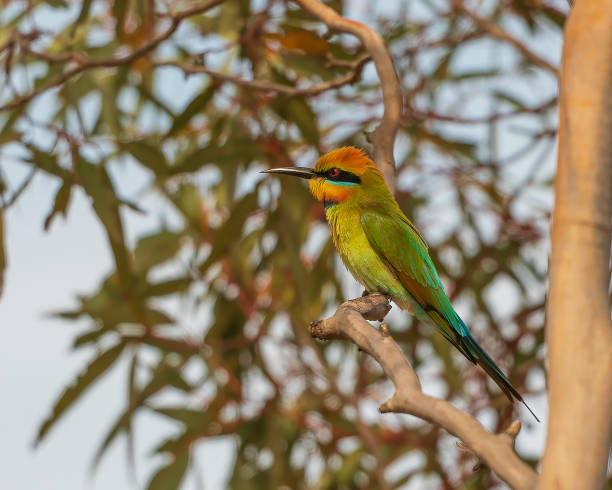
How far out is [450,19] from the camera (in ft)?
11.1

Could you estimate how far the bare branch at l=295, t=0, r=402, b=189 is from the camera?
145 cm

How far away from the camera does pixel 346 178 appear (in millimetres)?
1934

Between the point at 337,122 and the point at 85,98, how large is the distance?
944mm

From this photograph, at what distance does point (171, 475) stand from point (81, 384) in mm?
493

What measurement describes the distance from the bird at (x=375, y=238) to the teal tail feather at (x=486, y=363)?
4.5 inches

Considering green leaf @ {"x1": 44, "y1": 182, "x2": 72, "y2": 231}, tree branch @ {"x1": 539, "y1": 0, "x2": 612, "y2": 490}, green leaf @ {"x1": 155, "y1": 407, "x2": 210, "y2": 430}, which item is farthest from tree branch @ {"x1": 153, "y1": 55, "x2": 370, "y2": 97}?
green leaf @ {"x1": 155, "y1": 407, "x2": 210, "y2": 430}

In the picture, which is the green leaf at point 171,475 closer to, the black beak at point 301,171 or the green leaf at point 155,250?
the green leaf at point 155,250

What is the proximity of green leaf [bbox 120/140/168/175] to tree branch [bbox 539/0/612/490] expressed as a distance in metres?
1.45

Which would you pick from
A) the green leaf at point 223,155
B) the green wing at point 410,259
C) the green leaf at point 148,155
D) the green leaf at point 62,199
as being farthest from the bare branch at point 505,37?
the green leaf at point 62,199

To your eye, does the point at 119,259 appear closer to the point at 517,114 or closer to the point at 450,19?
the point at 517,114

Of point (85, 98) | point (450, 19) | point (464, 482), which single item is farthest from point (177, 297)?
point (450, 19)

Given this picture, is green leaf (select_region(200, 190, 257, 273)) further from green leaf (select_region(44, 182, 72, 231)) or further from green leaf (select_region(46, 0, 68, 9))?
green leaf (select_region(46, 0, 68, 9))

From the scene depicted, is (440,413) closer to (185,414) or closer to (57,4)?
(57,4)

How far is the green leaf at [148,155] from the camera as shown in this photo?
2305mm
